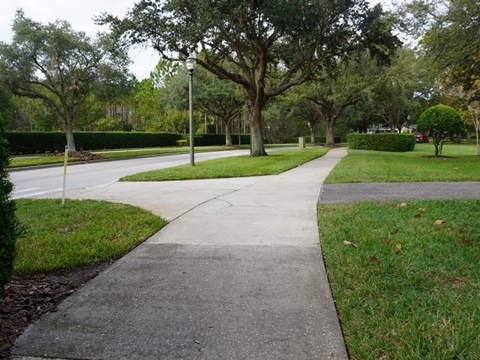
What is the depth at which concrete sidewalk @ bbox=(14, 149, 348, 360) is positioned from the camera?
87.4 inches

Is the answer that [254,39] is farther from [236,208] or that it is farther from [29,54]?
[236,208]

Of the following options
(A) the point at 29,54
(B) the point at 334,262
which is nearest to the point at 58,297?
(B) the point at 334,262

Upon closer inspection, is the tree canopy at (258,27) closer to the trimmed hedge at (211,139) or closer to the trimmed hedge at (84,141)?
the trimmed hedge at (84,141)

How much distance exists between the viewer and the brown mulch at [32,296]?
243 cm

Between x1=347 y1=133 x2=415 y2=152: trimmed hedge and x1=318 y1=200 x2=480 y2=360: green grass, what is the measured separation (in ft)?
81.4

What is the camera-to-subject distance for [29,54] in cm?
2136

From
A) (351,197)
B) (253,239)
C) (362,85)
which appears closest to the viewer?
(253,239)

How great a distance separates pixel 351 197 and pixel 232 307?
5272 millimetres

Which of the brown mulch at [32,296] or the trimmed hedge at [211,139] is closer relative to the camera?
the brown mulch at [32,296]

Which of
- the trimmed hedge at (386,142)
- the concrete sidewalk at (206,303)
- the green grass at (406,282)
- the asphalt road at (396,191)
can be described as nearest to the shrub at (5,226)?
the concrete sidewalk at (206,303)

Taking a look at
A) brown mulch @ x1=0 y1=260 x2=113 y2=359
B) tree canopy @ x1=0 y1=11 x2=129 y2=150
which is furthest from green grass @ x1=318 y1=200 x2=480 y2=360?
tree canopy @ x1=0 y1=11 x2=129 y2=150

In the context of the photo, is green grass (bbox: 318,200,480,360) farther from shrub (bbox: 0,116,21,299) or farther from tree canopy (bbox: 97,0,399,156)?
tree canopy (bbox: 97,0,399,156)

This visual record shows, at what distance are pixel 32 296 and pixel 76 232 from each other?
1.91 m

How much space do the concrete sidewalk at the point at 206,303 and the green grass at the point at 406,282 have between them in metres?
0.18
